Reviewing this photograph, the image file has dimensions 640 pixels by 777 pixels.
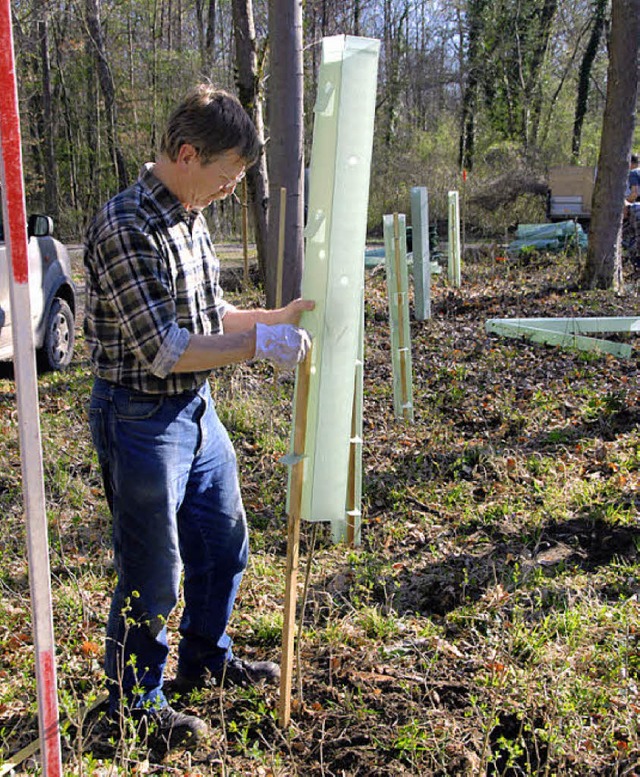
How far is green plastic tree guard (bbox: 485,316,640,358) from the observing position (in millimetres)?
7738

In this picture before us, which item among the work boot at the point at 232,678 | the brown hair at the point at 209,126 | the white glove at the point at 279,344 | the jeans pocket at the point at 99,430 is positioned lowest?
the work boot at the point at 232,678

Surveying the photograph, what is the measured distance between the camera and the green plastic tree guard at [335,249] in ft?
7.21

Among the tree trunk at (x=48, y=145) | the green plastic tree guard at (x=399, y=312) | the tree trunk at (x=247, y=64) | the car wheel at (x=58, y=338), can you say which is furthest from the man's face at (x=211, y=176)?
the tree trunk at (x=48, y=145)

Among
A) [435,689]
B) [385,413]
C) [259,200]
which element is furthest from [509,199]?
[435,689]

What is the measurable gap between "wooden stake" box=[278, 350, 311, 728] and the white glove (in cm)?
6

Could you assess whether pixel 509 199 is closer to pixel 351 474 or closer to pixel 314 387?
pixel 351 474

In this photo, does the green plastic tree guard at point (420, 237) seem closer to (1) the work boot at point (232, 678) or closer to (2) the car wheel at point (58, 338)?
(2) the car wheel at point (58, 338)

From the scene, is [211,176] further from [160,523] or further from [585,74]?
[585,74]

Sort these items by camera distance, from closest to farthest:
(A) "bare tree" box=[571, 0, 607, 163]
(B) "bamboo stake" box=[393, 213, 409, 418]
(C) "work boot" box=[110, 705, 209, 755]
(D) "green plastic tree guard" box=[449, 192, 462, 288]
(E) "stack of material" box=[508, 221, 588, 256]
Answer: (C) "work boot" box=[110, 705, 209, 755], (B) "bamboo stake" box=[393, 213, 409, 418], (D) "green plastic tree guard" box=[449, 192, 462, 288], (E) "stack of material" box=[508, 221, 588, 256], (A) "bare tree" box=[571, 0, 607, 163]

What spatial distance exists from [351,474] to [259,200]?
21.0ft

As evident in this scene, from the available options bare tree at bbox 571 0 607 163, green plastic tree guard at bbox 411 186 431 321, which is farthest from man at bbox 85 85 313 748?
bare tree at bbox 571 0 607 163

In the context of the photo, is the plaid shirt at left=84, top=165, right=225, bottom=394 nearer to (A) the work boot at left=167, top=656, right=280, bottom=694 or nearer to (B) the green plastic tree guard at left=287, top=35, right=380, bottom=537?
(B) the green plastic tree guard at left=287, top=35, right=380, bottom=537

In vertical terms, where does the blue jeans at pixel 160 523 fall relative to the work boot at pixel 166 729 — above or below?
above

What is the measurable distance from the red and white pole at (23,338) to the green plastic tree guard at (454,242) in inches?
426
